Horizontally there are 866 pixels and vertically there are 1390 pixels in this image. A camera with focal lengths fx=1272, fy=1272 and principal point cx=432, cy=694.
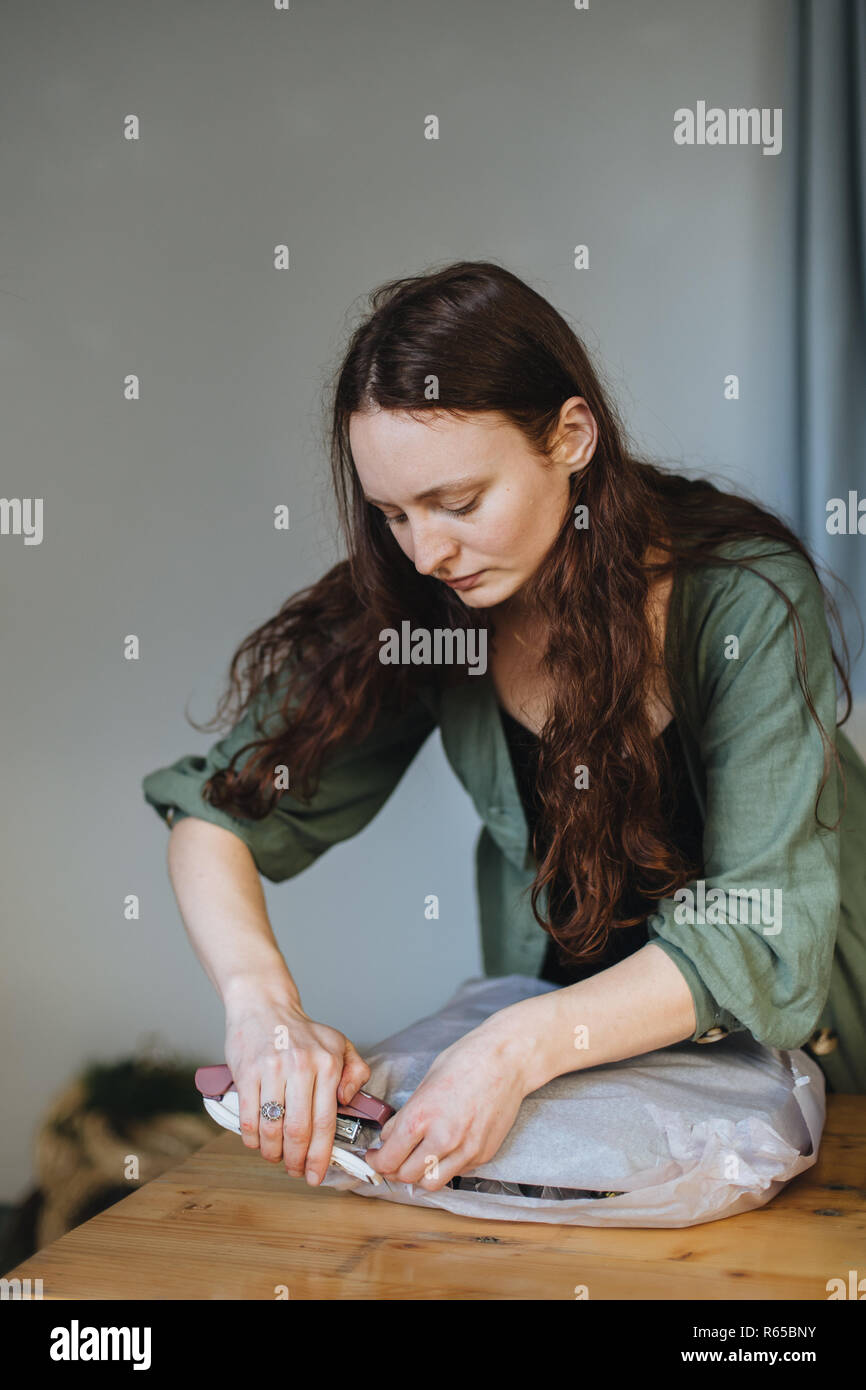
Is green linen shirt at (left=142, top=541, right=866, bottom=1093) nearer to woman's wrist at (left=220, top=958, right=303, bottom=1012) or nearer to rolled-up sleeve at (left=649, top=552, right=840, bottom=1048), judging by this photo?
rolled-up sleeve at (left=649, top=552, right=840, bottom=1048)

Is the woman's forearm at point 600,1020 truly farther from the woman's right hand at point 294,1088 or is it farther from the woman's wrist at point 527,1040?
the woman's right hand at point 294,1088

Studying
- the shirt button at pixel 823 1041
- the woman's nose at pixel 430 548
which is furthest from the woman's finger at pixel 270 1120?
the shirt button at pixel 823 1041

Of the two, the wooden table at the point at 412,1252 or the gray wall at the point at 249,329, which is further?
the gray wall at the point at 249,329

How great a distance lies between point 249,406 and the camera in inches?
85.4

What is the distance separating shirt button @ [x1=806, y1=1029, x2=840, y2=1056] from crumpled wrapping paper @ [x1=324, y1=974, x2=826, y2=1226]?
7.5 inches

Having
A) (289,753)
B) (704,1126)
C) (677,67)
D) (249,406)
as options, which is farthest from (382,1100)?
(677,67)

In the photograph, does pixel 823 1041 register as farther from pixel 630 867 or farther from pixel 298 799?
pixel 298 799

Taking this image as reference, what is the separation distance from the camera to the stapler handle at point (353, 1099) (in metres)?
1.05

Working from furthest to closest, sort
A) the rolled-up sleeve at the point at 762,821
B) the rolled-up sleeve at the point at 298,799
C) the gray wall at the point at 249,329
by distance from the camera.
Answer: the gray wall at the point at 249,329
the rolled-up sleeve at the point at 298,799
the rolled-up sleeve at the point at 762,821

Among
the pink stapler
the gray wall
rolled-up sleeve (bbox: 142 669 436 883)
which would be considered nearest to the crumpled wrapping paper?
the pink stapler

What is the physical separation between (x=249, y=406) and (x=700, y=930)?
1.41 meters

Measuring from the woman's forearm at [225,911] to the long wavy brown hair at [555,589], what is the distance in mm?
46

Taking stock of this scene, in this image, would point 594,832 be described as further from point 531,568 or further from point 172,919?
point 172,919

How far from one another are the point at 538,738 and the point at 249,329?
116cm
